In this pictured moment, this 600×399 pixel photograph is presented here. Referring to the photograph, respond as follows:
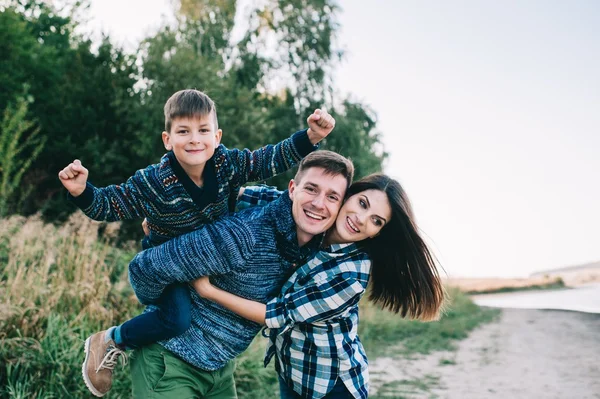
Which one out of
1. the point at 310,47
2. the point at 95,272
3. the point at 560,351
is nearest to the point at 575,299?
the point at 560,351

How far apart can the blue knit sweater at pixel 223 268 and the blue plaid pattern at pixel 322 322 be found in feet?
0.39

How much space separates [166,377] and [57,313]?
8.95ft

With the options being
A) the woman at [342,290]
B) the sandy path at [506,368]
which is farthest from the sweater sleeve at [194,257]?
the sandy path at [506,368]

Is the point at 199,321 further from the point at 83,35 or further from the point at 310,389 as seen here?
the point at 83,35

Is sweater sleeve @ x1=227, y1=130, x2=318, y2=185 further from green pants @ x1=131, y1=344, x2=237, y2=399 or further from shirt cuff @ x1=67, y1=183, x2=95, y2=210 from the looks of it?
green pants @ x1=131, y1=344, x2=237, y2=399

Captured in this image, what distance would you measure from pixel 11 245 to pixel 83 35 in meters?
8.83

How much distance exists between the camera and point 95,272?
17.8 ft

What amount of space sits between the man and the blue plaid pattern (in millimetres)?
110

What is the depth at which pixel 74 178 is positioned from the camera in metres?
2.28

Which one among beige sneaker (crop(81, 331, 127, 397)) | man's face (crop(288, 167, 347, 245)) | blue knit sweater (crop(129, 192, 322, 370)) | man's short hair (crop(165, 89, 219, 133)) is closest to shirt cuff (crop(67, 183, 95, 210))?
blue knit sweater (crop(129, 192, 322, 370))

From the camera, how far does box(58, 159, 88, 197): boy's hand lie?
7.37 feet

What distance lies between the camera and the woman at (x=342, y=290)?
2387mm

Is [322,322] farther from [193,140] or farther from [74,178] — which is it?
[74,178]

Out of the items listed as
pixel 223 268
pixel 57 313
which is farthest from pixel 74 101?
pixel 223 268
